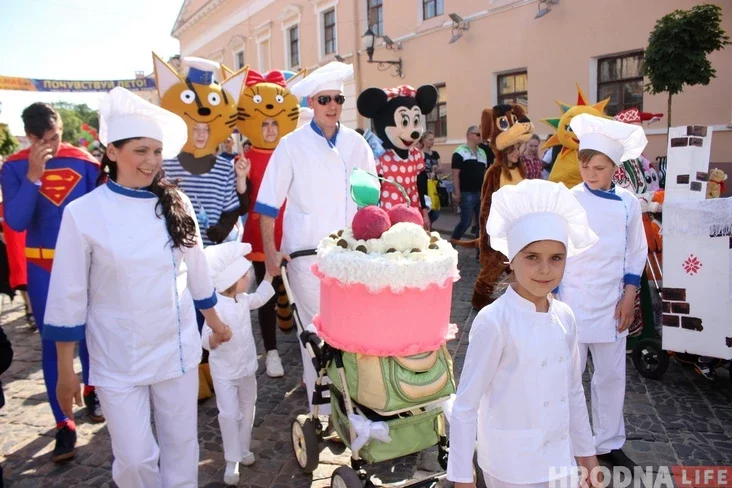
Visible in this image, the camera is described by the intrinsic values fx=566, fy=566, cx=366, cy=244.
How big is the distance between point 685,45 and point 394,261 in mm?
7463

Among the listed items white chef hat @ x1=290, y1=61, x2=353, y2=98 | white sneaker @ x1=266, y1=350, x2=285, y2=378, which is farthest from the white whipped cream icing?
white sneaker @ x1=266, y1=350, x2=285, y2=378

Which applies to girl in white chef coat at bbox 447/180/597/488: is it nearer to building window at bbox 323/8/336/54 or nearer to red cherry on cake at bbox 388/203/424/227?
red cherry on cake at bbox 388/203/424/227

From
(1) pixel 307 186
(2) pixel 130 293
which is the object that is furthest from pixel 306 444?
(1) pixel 307 186

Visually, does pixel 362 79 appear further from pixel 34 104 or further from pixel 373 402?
pixel 373 402

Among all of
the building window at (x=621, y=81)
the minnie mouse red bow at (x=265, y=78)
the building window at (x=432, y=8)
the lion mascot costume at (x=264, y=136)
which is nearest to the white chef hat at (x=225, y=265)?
the lion mascot costume at (x=264, y=136)

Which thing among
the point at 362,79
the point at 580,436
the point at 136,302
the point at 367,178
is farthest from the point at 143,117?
the point at 362,79

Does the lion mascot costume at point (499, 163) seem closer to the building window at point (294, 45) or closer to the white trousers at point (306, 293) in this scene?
the white trousers at point (306, 293)

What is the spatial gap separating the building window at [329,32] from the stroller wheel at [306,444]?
1801 centimetres

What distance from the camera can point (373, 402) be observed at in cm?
268

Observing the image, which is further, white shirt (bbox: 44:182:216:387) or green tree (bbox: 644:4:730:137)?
green tree (bbox: 644:4:730:137)

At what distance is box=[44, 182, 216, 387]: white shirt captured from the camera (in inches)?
88.4

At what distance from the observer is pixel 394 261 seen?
2.53 meters

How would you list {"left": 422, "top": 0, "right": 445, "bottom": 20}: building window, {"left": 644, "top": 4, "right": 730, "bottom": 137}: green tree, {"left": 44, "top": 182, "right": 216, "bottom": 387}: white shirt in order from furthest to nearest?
{"left": 422, "top": 0, "right": 445, "bottom": 20}: building window → {"left": 644, "top": 4, "right": 730, "bottom": 137}: green tree → {"left": 44, "top": 182, "right": 216, "bottom": 387}: white shirt

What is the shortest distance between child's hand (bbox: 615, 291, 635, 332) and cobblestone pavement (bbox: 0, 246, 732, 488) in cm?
83
